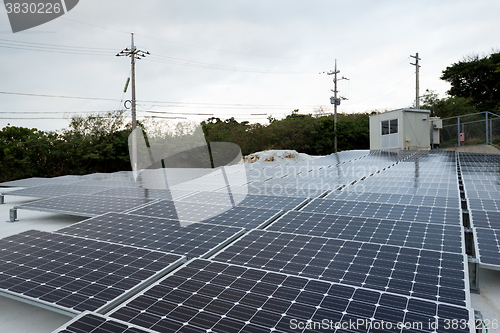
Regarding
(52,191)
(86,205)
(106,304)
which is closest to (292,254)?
(106,304)

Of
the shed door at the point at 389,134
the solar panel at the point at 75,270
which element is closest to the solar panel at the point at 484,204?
the solar panel at the point at 75,270

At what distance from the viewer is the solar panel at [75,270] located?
4.09 metres

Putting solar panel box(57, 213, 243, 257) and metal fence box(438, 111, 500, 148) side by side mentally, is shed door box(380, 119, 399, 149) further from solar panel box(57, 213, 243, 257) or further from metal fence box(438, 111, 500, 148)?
solar panel box(57, 213, 243, 257)

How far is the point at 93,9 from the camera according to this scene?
24234mm

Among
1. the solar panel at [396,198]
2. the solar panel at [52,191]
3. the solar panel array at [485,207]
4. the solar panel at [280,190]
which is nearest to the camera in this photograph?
the solar panel array at [485,207]

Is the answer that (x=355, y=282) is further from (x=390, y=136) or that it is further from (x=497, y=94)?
(x=497, y=94)

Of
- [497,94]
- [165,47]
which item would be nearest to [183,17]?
[165,47]

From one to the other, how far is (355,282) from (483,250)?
275 centimetres

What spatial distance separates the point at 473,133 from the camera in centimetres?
2530

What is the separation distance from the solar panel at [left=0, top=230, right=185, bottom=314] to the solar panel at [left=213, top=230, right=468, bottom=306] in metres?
1.30

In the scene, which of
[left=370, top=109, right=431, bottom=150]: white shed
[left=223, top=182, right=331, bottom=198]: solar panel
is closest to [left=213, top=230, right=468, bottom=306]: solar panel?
[left=223, top=182, right=331, bottom=198]: solar panel

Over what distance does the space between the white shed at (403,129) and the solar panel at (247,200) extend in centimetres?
2112

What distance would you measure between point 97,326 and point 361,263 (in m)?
3.78

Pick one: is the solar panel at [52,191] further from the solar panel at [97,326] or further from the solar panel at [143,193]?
the solar panel at [97,326]
